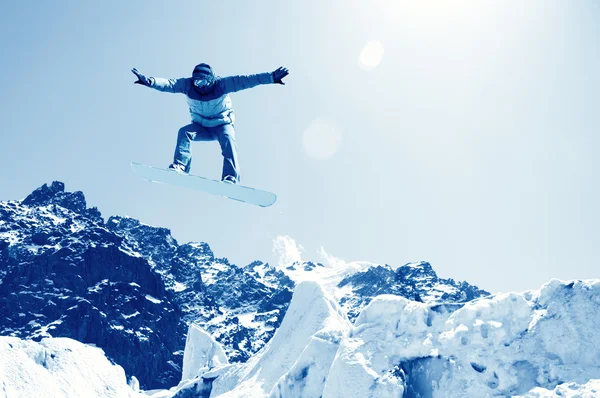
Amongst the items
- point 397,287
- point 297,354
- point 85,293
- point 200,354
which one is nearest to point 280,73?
point 297,354

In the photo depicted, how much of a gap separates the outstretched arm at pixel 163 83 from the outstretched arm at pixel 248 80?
0.71 m

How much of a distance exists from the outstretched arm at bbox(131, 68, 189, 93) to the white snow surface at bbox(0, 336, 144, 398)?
1811cm

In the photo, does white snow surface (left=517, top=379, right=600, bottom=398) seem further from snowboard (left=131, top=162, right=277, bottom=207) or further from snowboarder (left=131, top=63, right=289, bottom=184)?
snowboarder (left=131, top=63, right=289, bottom=184)

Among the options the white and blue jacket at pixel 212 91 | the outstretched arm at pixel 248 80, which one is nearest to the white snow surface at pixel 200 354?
the white and blue jacket at pixel 212 91

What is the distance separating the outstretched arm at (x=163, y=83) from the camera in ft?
29.8

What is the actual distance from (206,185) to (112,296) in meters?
150

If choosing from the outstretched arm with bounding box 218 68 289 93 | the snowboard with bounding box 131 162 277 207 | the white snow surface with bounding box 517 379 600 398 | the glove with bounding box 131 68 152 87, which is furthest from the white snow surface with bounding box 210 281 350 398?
the glove with bounding box 131 68 152 87

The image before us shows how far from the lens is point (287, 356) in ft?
102

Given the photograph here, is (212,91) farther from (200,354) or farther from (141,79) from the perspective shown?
(200,354)

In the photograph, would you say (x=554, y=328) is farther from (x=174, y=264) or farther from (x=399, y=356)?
(x=174, y=264)

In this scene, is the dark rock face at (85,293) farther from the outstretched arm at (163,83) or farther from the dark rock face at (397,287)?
the outstretched arm at (163,83)

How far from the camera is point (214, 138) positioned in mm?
10508

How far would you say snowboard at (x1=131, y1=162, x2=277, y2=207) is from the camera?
999 centimetres

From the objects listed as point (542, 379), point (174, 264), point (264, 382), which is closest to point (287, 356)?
point (264, 382)
